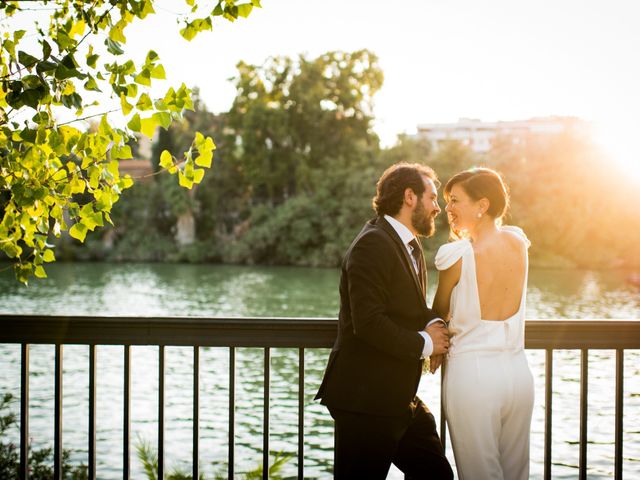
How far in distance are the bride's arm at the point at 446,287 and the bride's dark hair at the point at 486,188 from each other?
0.83 ft

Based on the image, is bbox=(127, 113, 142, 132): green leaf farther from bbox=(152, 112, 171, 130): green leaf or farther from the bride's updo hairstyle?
the bride's updo hairstyle

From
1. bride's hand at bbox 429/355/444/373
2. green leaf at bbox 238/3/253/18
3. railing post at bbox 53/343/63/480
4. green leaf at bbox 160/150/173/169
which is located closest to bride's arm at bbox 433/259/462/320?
bride's hand at bbox 429/355/444/373

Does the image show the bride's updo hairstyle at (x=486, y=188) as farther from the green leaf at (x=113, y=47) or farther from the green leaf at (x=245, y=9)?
the green leaf at (x=113, y=47)

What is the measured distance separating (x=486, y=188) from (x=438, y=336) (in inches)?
23.8

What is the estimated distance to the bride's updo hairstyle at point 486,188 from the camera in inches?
122

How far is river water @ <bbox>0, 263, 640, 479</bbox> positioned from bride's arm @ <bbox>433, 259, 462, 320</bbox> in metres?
4.41

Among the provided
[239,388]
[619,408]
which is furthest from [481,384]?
[239,388]

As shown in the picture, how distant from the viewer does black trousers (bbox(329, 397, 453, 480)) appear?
9.91ft

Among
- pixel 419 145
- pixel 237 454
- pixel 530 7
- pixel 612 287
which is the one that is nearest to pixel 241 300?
pixel 530 7

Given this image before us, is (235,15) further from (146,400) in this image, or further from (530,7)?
(530,7)

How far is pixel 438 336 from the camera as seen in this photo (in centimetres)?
305

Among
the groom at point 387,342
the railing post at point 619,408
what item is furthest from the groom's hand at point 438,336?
the railing post at point 619,408

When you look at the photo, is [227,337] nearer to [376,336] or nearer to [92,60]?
[376,336]

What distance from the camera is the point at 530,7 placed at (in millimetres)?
26641
